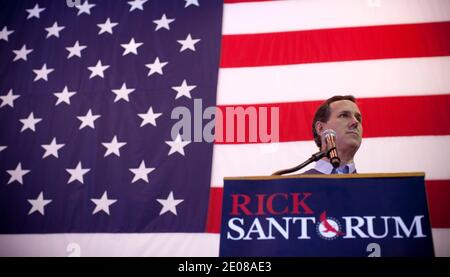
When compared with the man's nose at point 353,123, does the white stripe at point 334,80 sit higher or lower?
higher

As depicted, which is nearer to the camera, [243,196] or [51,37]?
[243,196]

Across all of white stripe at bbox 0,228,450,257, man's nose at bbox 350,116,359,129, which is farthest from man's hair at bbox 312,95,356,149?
white stripe at bbox 0,228,450,257

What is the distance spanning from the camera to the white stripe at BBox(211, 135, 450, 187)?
2.96m

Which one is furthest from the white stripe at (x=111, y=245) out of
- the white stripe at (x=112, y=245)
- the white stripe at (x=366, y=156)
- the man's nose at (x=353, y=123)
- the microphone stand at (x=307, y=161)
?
the man's nose at (x=353, y=123)

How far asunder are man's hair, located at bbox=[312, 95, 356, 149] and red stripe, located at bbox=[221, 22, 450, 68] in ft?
1.19

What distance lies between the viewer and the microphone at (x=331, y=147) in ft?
8.46

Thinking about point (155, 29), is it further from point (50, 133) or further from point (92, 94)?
point (50, 133)

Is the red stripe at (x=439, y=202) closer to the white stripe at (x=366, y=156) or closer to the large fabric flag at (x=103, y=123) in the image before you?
the white stripe at (x=366, y=156)

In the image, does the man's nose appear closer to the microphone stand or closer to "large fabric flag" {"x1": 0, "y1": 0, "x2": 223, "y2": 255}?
the microphone stand

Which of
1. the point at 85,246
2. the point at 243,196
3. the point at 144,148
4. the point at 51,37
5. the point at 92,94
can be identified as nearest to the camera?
the point at 243,196

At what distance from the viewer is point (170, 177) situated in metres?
3.22

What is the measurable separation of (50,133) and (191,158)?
1270 millimetres

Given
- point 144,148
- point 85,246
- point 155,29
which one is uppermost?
point 155,29
